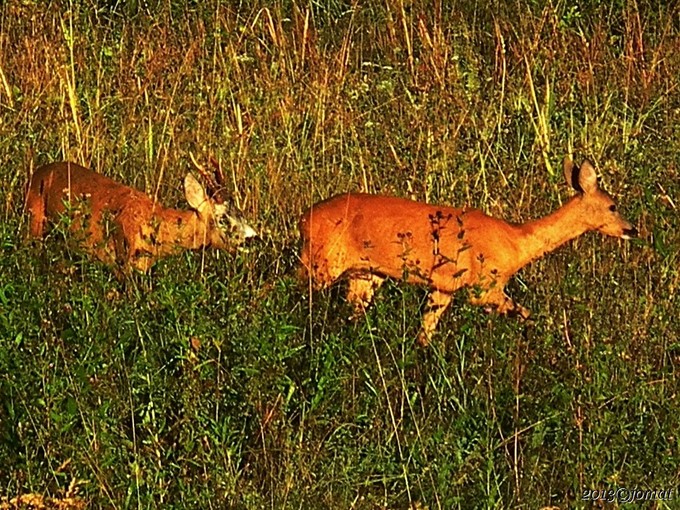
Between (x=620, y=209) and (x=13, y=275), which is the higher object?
(x=13, y=275)

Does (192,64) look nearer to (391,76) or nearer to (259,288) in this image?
(391,76)

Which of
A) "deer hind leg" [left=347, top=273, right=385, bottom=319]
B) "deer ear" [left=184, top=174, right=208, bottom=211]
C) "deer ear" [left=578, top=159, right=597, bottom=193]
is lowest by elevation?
"deer hind leg" [left=347, top=273, right=385, bottom=319]

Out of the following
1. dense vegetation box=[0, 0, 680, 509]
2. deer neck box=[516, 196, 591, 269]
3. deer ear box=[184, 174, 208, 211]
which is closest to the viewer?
dense vegetation box=[0, 0, 680, 509]

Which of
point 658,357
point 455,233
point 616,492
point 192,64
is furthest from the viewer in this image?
point 192,64

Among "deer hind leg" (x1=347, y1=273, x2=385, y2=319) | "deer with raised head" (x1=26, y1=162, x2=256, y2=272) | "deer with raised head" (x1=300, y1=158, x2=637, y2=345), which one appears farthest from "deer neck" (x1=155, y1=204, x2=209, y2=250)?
"deer hind leg" (x1=347, y1=273, x2=385, y2=319)

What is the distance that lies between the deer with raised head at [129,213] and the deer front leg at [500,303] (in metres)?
0.98

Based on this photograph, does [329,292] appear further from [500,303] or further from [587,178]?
[587,178]

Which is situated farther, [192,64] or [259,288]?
[192,64]

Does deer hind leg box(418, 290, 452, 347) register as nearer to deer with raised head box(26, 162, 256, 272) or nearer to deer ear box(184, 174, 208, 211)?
deer with raised head box(26, 162, 256, 272)

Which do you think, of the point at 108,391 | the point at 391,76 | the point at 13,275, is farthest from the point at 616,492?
the point at 391,76

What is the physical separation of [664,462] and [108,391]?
5.01 ft

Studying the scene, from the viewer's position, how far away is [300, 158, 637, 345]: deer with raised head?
6379 mm

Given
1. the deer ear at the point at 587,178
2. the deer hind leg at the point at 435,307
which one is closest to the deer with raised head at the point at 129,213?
the deer hind leg at the point at 435,307

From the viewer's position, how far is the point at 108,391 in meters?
4.52
